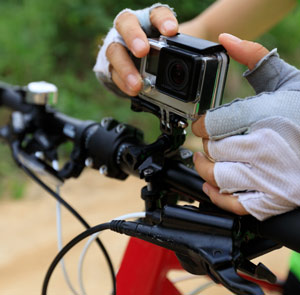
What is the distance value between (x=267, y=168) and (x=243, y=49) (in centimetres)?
15

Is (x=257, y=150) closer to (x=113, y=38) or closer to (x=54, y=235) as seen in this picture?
(x=113, y=38)

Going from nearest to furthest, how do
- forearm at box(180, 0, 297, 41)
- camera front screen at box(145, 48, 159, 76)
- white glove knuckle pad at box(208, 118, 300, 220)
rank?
1. white glove knuckle pad at box(208, 118, 300, 220)
2. camera front screen at box(145, 48, 159, 76)
3. forearm at box(180, 0, 297, 41)

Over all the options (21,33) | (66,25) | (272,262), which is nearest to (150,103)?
(272,262)

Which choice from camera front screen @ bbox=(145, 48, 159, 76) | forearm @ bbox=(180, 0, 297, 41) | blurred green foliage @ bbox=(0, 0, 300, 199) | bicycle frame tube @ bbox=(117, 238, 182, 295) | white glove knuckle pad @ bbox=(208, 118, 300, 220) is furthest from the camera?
blurred green foliage @ bbox=(0, 0, 300, 199)

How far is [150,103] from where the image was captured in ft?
1.96

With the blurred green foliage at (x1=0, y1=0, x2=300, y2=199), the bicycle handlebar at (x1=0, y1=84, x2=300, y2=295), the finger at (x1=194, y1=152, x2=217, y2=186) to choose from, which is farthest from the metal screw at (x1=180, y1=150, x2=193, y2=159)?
the blurred green foliage at (x1=0, y1=0, x2=300, y2=199)

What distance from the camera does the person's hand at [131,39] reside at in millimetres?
577

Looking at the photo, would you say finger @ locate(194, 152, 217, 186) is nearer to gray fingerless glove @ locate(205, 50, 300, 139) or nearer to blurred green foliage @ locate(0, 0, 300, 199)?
gray fingerless glove @ locate(205, 50, 300, 139)

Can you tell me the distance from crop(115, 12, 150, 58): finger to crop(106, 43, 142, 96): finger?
0.09ft

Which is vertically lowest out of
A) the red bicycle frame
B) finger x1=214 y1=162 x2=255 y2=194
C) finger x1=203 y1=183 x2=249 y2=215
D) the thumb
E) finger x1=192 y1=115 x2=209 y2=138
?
the red bicycle frame

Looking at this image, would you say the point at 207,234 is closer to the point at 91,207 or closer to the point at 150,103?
the point at 150,103

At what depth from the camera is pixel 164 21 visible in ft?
1.92

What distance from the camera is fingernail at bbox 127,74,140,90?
0.59 m

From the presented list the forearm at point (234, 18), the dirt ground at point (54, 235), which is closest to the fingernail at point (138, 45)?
the forearm at point (234, 18)
